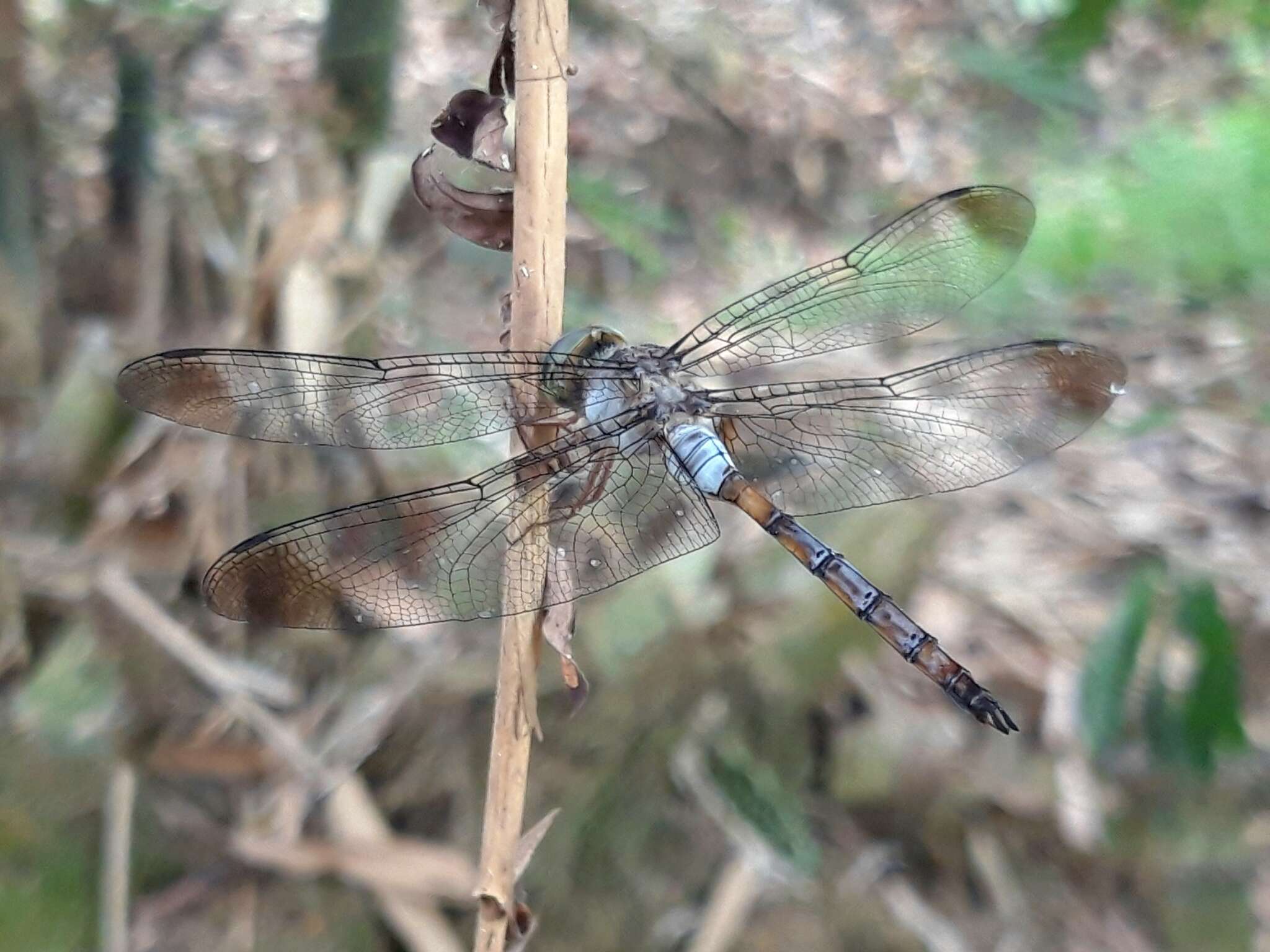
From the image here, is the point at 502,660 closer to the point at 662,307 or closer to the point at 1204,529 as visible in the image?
the point at 1204,529

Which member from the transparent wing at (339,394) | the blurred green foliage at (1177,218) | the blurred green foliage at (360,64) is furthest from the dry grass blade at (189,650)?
the blurred green foliage at (1177,218)

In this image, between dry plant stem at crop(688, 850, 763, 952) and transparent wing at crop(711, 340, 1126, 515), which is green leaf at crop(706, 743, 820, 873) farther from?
transparent wing at crop(711, 340, 1126, 515)

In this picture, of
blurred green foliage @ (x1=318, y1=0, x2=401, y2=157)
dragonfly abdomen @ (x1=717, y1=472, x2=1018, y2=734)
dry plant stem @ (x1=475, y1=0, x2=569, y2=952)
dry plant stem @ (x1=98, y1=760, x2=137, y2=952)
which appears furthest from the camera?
blurred green foliage @ (x1=318, y1=0, x2=401, y2=157)

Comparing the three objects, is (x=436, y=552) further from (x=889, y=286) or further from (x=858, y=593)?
(x=889, y=286)

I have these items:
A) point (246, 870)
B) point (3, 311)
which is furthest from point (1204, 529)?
point (3, 311)

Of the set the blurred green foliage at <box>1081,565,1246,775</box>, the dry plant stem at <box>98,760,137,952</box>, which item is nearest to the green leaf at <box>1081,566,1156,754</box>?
the blurred green foliage at <box>1081,565,1246,775</box>

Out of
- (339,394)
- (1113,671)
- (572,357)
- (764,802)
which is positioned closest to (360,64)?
(339,394)
